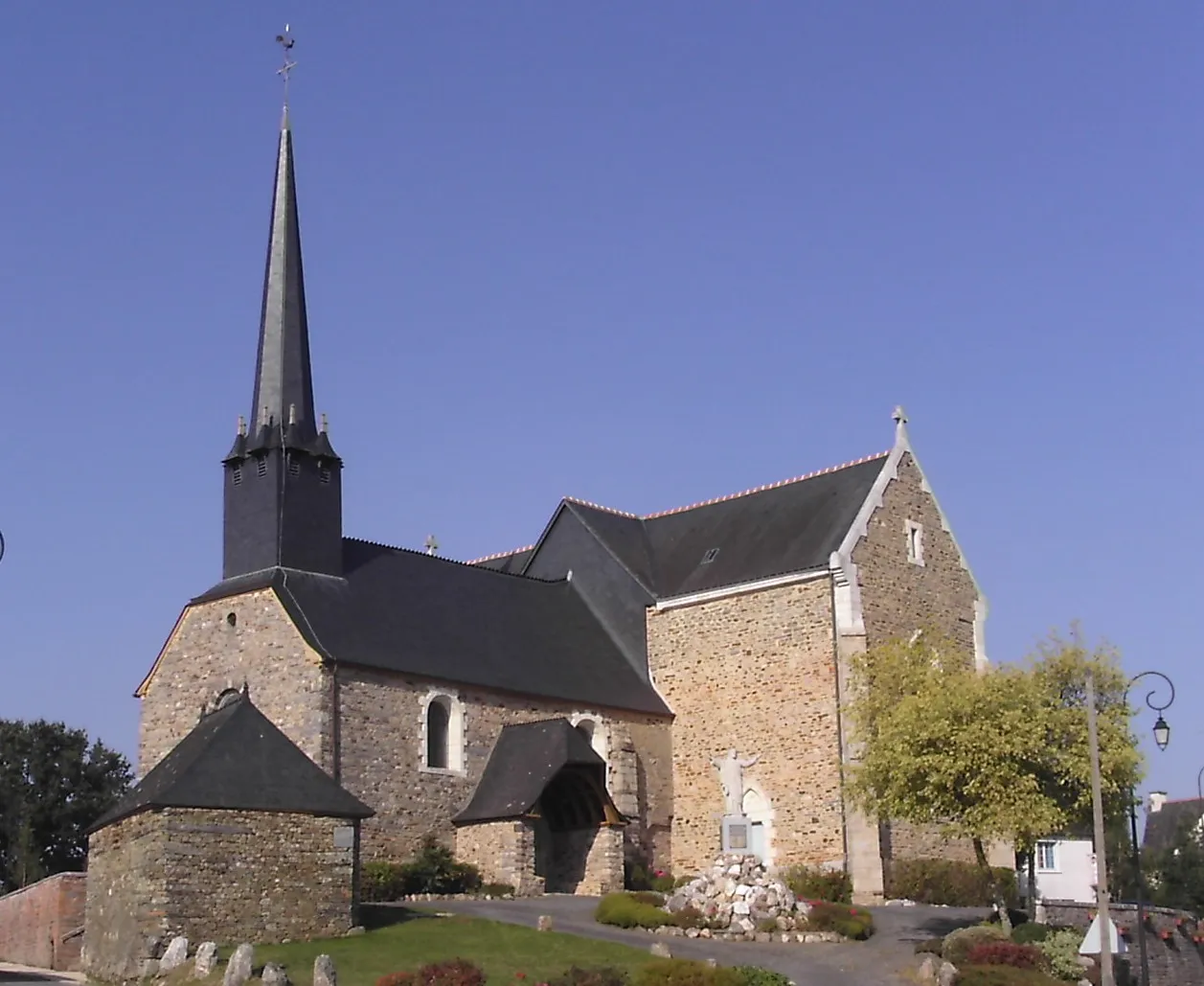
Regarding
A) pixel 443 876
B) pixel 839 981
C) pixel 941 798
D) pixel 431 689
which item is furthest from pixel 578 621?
pixel 839 981

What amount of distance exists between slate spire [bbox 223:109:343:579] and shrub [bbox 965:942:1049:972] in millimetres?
16484

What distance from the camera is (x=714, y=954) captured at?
24.6 metres

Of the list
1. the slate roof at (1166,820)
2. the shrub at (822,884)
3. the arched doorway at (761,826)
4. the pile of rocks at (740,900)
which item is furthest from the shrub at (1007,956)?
the slate roof at (1166,820)

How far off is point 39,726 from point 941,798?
28914 millimetres

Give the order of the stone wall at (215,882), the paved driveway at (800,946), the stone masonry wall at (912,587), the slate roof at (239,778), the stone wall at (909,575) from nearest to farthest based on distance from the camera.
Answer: the stone wall at (215,882)
the paved driveway at (800,946)
the slate roof at (239,778)
the stone masonry wall at (912,587)
the stone wall at (909,575)

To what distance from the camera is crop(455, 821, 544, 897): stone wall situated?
31172 mm

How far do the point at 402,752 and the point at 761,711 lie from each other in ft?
29.3

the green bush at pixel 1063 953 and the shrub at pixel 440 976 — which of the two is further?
the green bush at pixel 1063 953

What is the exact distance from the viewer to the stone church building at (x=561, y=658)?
31969mm

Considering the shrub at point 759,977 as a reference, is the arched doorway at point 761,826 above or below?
above

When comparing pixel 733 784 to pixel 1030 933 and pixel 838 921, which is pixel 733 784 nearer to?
pixel 838 921

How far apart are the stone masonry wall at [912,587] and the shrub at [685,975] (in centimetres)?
1364

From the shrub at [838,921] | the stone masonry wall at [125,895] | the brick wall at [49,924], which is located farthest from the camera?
the brick wall at [49,924]

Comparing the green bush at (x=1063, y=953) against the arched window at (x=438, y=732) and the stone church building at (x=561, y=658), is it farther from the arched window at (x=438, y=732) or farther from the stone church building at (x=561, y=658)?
the arched window at (x=438, y=732)
